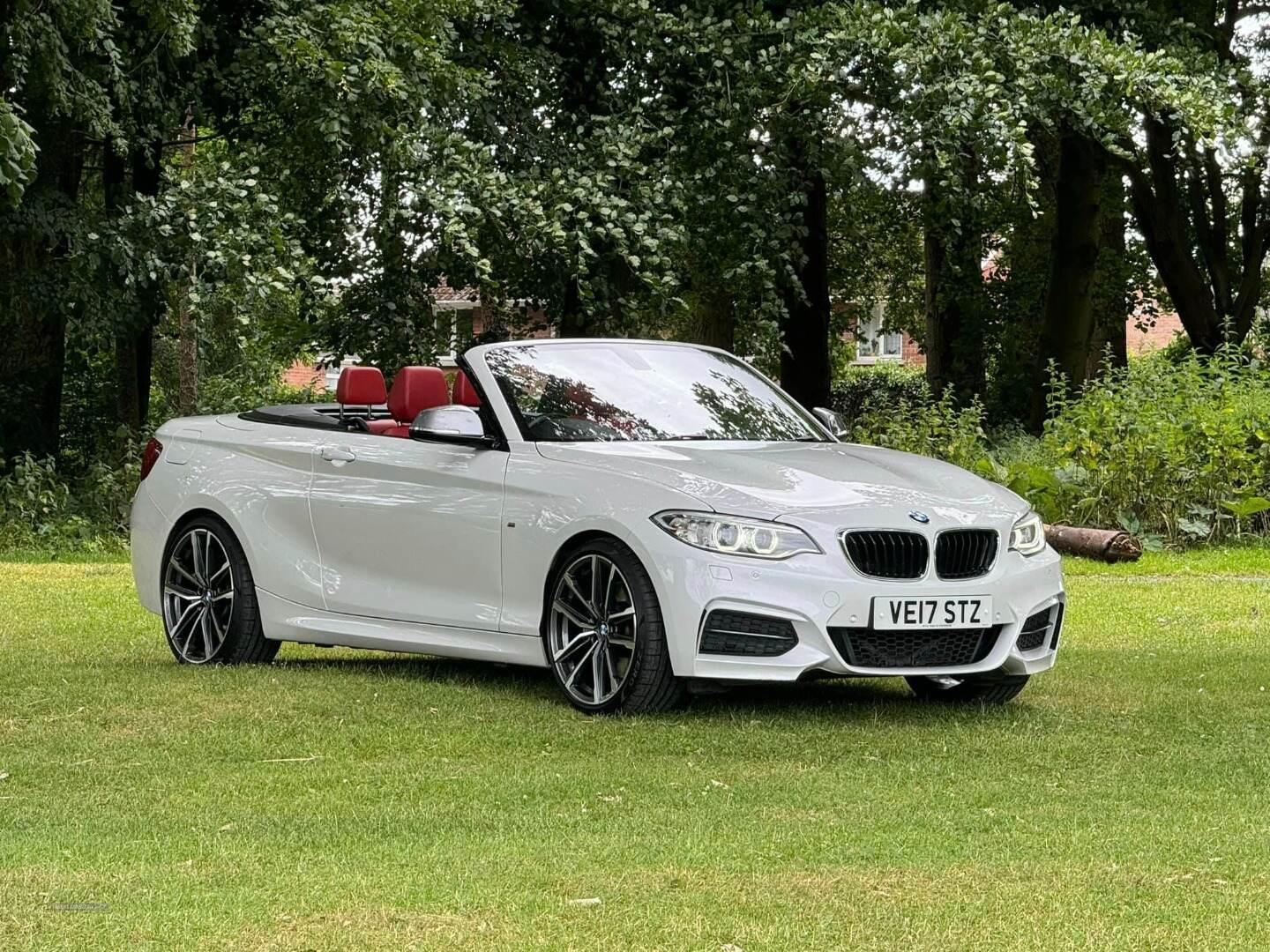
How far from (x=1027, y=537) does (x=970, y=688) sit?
83 centimetres

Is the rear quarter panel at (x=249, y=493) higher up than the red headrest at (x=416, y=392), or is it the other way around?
the red headrest at (x=416, y=392)

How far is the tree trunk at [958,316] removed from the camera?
3859 cm

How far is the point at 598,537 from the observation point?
27.3 feet

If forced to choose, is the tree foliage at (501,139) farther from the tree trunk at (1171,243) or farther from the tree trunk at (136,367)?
the tree trunk at (1171,243)

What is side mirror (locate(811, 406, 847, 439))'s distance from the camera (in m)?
9.85

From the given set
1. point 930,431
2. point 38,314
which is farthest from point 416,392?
point 930,431

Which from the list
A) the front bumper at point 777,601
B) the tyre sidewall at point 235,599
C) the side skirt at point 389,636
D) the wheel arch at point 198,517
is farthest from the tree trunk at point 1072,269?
the front bumper at point 777,601

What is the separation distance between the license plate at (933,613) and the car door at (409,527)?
1.88 metres

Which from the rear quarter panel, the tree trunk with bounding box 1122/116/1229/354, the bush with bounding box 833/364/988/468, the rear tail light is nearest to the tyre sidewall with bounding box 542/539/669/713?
the rear quarter panel

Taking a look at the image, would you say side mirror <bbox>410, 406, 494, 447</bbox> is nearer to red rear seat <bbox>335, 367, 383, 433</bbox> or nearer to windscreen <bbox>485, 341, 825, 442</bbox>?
windscreen <bbox>485, 341, 825, 442</bbox>

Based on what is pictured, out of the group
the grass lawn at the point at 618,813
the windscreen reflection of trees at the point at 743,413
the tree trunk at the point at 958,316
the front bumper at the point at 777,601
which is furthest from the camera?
the tree trunk at the point at 958,316

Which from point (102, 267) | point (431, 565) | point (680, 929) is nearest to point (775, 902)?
point (680, 929)

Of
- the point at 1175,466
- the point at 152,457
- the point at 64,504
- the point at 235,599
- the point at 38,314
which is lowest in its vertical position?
the point at 64,504

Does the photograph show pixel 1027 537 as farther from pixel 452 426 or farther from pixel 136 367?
pixel 136 367
